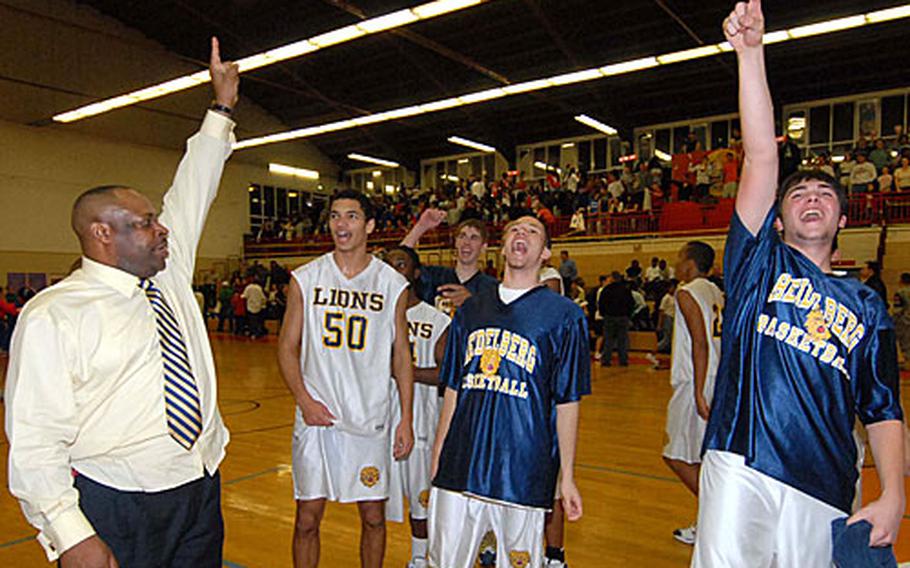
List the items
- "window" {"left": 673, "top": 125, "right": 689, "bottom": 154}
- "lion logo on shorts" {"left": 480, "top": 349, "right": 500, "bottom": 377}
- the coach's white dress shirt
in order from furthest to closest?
"window" {"left": 673, "top": 125, "right": 689, "bottom": 154}
"lion logo on shorts" {"left": 480, "top": 349, "right": 500, "bottom": 377}
the coach's white dress shirt

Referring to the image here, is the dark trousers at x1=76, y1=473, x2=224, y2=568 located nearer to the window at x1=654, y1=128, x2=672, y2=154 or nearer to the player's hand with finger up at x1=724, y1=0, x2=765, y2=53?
the player's hand with finger up at x1=724, y1=0, x2=765, y2=53

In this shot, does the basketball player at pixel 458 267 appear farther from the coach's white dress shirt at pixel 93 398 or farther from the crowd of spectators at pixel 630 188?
the crowd of spectators at pixel 630 188

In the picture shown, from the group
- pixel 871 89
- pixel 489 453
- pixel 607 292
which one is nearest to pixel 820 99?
pixel 871 89

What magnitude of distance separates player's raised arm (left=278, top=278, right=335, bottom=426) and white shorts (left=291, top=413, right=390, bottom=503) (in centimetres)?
10

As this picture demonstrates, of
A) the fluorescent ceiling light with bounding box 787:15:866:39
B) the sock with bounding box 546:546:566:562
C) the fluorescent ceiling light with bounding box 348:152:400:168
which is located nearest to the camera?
the sock with bounding box 546:546:566:562

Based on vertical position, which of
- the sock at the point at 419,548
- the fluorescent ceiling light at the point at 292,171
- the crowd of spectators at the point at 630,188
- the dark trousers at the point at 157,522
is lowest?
the sock at the point at 419,548

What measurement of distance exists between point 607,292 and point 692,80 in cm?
1131

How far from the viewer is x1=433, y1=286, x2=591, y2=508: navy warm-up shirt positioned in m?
2.72

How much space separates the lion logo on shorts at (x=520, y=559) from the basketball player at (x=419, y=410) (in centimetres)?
127

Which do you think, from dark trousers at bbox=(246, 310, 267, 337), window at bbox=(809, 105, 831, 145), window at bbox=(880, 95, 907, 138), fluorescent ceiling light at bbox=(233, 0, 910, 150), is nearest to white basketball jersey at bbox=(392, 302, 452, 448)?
fluorescent ceiling light at bbox=(233, 0, 910, 150)

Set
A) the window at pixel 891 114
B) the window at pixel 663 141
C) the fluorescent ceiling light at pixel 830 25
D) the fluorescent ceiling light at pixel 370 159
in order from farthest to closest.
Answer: the fluorescent ceiling light at pixel 370 159, the window at pixel 663 141, the window at pixel 891 114, the fluorescent ceiling light at pixel 830 25

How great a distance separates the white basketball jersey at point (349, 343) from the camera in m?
3.37

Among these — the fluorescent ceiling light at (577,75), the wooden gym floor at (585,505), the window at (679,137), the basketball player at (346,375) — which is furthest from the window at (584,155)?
the basketball player at (346,375)

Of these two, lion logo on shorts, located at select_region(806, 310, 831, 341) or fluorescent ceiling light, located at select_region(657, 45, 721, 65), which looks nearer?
lion logo on shorts, located at select_region(806, 310, 831, 341)
